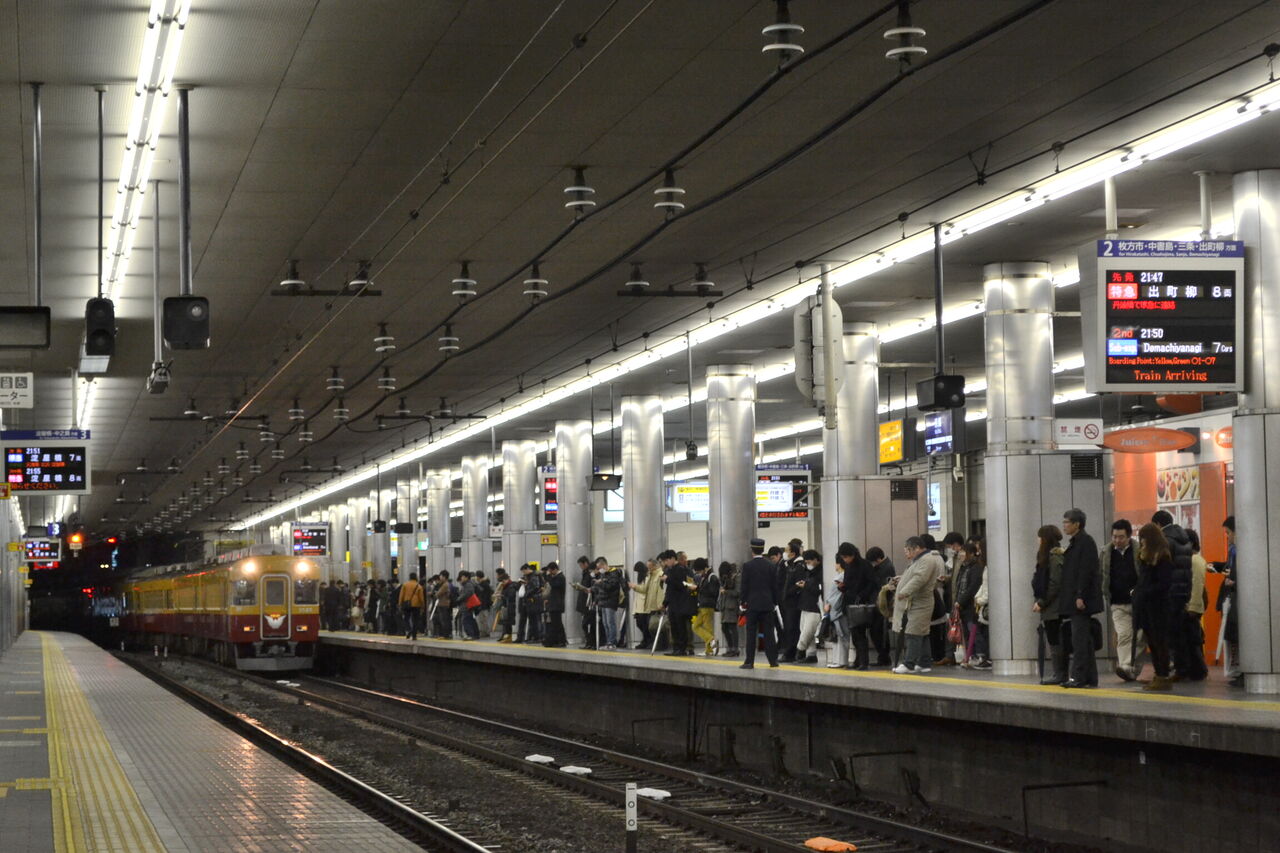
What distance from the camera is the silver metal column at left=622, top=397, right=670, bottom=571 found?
114 feet

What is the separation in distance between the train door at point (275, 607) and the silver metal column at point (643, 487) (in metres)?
12.0

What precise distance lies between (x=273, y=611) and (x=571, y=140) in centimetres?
2915

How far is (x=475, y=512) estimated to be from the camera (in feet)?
159

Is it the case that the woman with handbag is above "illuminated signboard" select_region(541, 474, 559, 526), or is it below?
below

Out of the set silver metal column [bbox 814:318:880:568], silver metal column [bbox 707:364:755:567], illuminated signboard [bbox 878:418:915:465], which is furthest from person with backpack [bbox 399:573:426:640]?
silver metal column [bbox 814:318:880:568]

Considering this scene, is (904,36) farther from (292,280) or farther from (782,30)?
(292,280)

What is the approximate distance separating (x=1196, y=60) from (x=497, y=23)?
5816 mm

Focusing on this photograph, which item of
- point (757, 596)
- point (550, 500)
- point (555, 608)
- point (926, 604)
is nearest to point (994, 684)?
point (926, 604)

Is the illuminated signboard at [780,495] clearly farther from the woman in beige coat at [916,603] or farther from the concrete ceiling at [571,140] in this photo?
the woman in beige coat at [916,603]

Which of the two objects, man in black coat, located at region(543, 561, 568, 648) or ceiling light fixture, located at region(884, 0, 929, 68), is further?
man in black coat, located at region(543, 561, 568, 648)

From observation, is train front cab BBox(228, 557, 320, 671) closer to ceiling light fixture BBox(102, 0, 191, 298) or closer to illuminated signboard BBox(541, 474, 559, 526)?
illuminated signboard BBox(541, 474, 559, 526)

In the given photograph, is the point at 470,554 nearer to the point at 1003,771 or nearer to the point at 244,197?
the point at 244,197

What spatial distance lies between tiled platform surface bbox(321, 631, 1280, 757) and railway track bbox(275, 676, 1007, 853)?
43.1 inches

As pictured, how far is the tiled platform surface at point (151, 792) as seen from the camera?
38.7 feet
